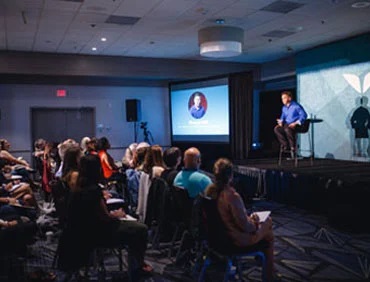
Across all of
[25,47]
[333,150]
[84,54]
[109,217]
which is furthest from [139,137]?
[109,217]

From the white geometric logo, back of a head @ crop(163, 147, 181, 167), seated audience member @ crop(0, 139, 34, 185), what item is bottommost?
seated audience member @ crop(0, 139, 34, 185)

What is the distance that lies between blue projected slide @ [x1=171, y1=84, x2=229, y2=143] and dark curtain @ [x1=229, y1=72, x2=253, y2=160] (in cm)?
17

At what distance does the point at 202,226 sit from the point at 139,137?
878 centimetres

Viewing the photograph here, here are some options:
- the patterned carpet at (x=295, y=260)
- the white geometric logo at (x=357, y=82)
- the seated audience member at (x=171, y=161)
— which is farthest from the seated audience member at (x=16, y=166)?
the white geometric logo at (x=357, y=82)

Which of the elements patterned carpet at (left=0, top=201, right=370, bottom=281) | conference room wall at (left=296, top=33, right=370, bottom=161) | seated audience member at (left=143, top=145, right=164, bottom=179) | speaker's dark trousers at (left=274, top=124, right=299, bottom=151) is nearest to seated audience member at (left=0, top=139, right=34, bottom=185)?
patterned carpet at (left=0, top=201, right=370, bottom=281)

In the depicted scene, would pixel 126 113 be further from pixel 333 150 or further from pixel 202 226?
pixel 202 226

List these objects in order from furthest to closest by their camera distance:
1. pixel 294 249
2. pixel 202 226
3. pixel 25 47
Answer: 1. pixel 25 47
2. pixel 294 249
3. pixel 202 226

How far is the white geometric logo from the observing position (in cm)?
847

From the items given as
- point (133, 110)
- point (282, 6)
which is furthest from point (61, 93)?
point (282, 6)

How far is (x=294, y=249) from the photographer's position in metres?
4.47

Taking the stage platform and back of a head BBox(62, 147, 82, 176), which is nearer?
back of a head BBox(62, 147, 82, 176)

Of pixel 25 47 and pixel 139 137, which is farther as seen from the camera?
pixel 139 137

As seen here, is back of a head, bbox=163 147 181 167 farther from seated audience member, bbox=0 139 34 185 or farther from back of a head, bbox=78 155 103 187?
seated audience member, bbox=0 139 34 185

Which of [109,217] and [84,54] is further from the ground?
[84,54]
